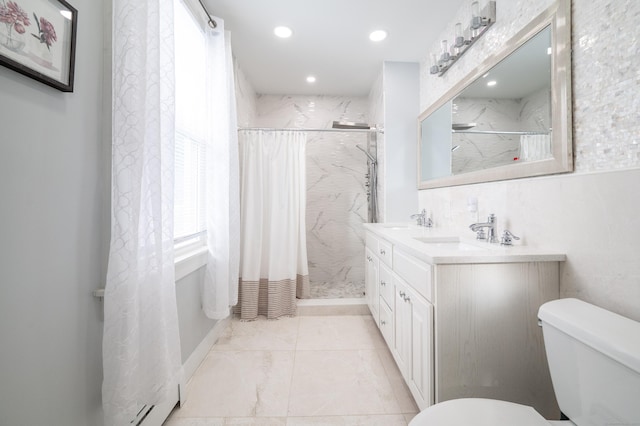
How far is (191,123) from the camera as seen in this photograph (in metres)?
1.75

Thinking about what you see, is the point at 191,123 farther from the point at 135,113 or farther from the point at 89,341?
the point at 89,341

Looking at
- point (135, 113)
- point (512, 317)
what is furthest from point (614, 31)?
point (135, 113)

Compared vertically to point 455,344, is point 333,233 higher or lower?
higher

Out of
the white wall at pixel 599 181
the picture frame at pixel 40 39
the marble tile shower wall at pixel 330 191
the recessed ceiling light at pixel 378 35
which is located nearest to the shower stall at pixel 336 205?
the marble tile shower wall at pixel 330 191

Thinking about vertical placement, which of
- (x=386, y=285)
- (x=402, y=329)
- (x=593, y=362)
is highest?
(x=593, y=362)

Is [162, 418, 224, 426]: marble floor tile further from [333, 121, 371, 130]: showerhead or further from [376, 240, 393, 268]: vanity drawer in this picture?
[333, 121, 371, 130]: showerhead

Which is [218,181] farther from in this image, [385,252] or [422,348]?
[422,348]

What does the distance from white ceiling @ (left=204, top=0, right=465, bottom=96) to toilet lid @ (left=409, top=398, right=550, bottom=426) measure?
228 cm

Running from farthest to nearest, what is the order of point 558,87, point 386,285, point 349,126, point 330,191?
point 330,191 → point 349,126 → point 386,285 → point 558,87

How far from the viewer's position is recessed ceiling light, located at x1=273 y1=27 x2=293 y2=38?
2.06 m

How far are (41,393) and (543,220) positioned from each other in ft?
6.38

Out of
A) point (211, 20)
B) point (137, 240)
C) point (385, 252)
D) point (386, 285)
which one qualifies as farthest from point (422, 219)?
point (211, 20)

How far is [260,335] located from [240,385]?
0.58m

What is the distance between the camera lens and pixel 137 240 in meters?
0.94
